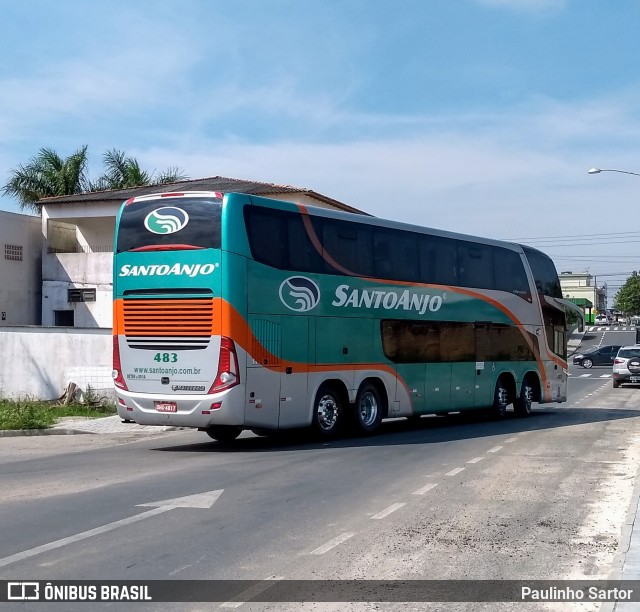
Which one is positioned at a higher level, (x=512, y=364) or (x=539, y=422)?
(x=512, y=364)

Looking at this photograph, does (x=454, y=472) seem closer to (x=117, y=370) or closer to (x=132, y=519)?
(x=132, y=519)

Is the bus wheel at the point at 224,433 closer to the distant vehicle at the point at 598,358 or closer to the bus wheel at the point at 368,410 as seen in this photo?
the bus wheel at the point at 368,410

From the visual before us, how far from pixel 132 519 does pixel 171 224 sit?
6.99 metres

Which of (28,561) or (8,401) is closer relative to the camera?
(28,561)

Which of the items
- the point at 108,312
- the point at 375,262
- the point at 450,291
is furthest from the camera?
the point at 108,312

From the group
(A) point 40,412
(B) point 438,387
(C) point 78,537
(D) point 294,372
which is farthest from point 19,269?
(C) point 78,537

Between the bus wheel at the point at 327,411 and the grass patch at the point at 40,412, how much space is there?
241 inches

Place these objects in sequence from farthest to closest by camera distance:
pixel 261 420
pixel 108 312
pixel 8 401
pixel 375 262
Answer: pixel 108 312
pixel 8 401
pixel 375 262
pixel 261 420

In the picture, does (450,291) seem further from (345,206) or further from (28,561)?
(345,206)

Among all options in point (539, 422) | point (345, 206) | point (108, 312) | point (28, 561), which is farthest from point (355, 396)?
point (345, 206)

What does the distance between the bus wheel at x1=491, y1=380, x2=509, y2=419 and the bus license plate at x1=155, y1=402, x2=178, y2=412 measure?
10.1m

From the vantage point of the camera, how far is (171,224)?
15.1 m

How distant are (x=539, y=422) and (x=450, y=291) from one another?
4.39m

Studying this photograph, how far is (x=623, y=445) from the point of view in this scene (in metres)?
16.5
